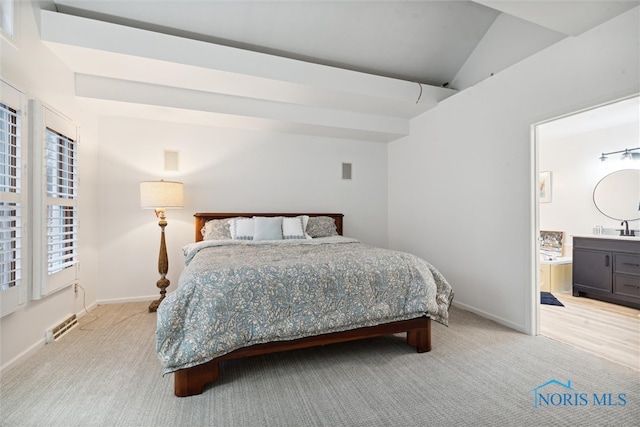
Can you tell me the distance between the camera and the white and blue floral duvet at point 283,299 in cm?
169

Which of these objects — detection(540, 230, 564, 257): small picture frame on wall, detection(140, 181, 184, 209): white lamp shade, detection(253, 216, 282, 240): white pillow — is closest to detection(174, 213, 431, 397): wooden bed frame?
detection(253, 216, 282, 240): white pillow

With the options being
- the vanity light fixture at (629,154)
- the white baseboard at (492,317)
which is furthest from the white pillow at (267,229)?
the vanity light fixture at (629,154)

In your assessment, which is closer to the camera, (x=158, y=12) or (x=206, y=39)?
(x=158, y=12)

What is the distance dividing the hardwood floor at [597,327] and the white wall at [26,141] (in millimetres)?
4230

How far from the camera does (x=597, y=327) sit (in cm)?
282

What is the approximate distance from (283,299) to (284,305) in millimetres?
40

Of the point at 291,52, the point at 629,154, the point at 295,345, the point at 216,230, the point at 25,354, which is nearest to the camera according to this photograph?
the point at 295,345

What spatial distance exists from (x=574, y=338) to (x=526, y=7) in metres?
2.72

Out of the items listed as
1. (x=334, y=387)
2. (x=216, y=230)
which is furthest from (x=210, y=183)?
(x=334, y=387)

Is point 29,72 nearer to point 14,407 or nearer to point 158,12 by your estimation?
point 158,12

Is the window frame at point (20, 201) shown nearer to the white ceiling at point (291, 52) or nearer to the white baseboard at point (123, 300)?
the white ceiling at point (291, 52)

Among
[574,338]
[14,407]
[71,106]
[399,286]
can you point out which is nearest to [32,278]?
[14,407]

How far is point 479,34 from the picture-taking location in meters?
3.48

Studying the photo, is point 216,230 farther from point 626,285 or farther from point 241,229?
point 626,285
